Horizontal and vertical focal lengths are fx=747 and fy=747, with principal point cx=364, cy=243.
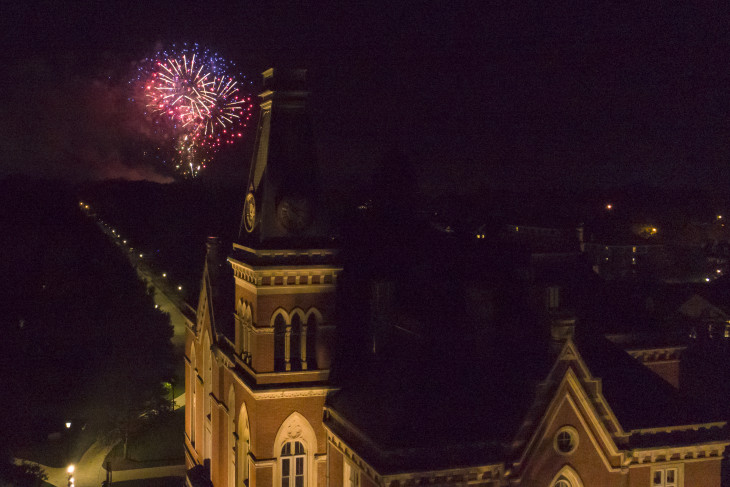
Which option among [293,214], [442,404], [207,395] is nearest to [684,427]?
[442,404]

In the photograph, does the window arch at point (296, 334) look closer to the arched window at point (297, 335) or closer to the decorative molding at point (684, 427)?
the arched window at point (297, 335)

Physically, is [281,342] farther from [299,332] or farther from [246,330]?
[246,330]

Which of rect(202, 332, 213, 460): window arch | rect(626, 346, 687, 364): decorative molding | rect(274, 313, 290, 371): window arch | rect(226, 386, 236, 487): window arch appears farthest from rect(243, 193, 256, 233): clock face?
rect(626, 346, 687, 364): decorative molding

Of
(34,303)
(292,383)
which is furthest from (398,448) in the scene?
(34,303)

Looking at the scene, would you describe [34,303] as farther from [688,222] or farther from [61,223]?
[688,222]

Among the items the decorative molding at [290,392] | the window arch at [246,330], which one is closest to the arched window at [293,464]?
the decorative molding at [290,392]
